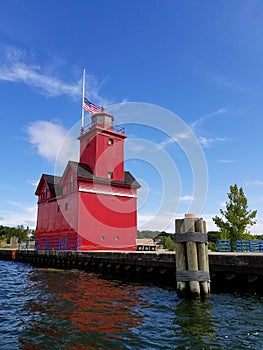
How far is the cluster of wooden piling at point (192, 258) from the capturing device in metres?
8.85

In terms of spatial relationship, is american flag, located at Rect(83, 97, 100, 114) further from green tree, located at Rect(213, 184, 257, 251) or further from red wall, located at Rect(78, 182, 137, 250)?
green tree, located at Rect(213, 184, 257, 251)

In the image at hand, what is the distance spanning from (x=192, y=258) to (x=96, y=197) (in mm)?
17642

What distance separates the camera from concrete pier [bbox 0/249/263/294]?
9562mm

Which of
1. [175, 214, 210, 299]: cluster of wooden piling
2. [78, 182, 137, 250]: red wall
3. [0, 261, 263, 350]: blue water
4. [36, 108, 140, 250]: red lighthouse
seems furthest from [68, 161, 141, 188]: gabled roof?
[175, 214, 210, 299]: cluster of wooden piling

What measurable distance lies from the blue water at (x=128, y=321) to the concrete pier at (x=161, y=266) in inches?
31.1

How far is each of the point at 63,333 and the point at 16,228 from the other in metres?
66.1

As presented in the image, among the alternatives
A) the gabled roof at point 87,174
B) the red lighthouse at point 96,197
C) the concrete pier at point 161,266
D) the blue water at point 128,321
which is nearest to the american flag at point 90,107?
the red lighthouse at point 96,197

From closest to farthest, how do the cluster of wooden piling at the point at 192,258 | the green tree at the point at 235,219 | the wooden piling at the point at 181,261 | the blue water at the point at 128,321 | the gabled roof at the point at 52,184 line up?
the blue water at the point at 128,321 < the cluster of wooden piling at the point at 192,258 < the wooden piling at the point at 181,261 < the green tree at the point at 235,219 < the gabled roof at the point at 52,184

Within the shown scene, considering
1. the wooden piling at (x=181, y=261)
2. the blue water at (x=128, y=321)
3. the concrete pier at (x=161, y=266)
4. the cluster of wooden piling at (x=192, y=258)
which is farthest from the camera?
the concrete pier at (x=161, y=266)

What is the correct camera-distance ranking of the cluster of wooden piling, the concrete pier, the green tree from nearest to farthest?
1. the cluster of wooden piling
2. the concrete pier
3. the green tree

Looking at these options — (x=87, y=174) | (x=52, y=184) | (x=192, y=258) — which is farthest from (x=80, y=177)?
(x=192, y=258)

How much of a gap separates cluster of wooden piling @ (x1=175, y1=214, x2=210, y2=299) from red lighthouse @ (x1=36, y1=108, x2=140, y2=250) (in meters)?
15.7

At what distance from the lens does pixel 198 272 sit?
8.85 m

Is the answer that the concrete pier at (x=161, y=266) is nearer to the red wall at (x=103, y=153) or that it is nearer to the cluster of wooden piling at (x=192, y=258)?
the cluster of wooden piling at (x=192, y=258)
